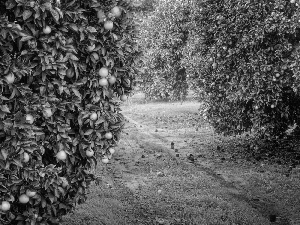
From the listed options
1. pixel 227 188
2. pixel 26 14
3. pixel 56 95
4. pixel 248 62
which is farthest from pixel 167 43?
pixel 26 14

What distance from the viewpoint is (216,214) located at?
666 centimetres

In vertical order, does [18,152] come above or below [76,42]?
below

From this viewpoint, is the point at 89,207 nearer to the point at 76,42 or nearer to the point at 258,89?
the point at 76,42

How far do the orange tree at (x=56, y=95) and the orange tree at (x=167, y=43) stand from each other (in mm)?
14954

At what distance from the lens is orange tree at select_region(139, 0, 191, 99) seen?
70.4 ft

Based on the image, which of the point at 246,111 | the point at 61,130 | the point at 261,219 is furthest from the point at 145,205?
the point at 246,111

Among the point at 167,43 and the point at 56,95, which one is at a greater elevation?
the point at 167,43

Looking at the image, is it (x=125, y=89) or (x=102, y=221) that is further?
(x=102, y=221)

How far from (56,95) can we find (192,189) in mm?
4292

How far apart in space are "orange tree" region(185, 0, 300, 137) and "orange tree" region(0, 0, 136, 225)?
458 cm

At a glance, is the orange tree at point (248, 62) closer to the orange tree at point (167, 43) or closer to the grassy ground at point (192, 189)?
the grassy ground at point (192, 189)

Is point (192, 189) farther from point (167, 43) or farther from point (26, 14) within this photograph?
point (167, 43)

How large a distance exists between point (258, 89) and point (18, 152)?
6366mm

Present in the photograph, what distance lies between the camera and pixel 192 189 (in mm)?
8172
